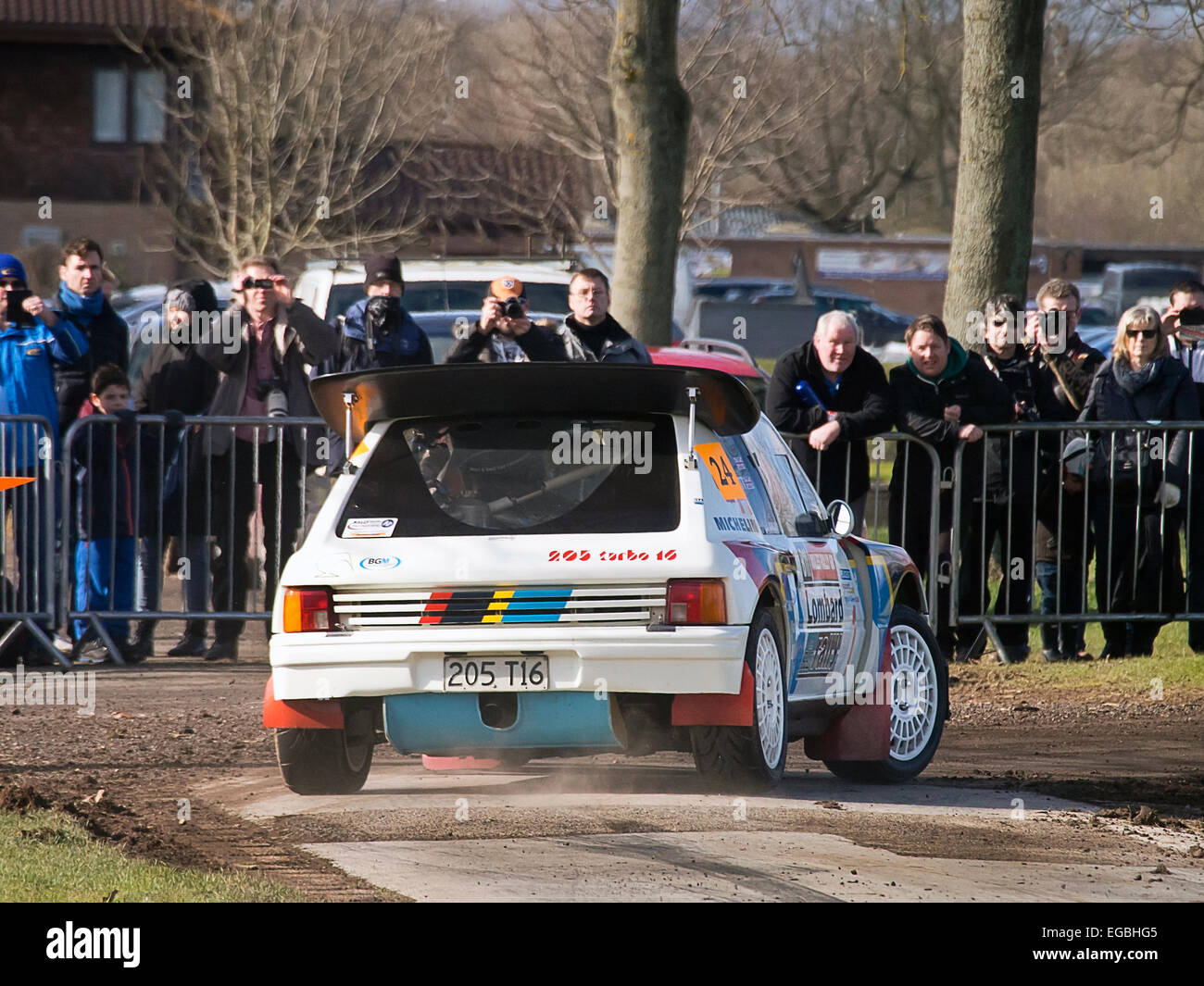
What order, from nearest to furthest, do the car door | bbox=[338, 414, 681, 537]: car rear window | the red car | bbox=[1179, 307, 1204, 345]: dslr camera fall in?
bbox=[338, 414, 681, 537]: car rear window, the car door, bbox=[1179, 307, 1204, 345]: dslr camera, the red car

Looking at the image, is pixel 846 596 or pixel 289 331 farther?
pixel 289 331

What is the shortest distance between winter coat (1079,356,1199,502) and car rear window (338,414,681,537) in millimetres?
5884

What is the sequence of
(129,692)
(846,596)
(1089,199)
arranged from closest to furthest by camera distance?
(846,596) → (129,692) → (1089,199)

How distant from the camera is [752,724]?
25.4 ft

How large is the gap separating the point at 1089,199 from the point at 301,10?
4437 cm

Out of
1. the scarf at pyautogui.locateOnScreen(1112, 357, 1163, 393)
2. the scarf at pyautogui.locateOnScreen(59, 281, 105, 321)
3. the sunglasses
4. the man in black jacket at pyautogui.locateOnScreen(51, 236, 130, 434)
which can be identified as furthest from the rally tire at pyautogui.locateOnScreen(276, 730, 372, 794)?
the scarf at pyautogui.locateOnScreen(1112, 357, 1163, 393)

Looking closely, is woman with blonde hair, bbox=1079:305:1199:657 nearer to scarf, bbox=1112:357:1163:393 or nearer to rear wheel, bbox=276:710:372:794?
scarf, bbox=1112:357:1163:393

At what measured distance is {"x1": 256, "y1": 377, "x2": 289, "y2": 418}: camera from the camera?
13.1 m

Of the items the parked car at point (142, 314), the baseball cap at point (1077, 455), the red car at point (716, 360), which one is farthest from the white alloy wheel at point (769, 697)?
the red car at point (716, 360)

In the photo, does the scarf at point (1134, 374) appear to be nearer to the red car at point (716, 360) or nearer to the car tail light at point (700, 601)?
the red car at point (716, 360)

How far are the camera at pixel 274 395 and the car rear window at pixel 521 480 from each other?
17.0ft

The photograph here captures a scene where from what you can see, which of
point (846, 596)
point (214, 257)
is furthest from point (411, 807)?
point (214, 257)

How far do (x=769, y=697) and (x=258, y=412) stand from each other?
614 centimetres
